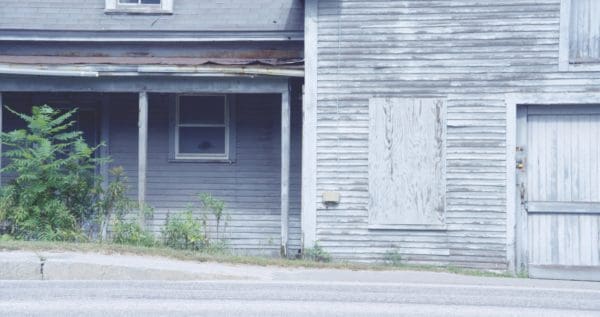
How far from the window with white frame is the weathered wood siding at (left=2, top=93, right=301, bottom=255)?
0.18 metres

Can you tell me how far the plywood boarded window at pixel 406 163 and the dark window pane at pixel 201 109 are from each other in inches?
130

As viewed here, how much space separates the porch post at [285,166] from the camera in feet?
42.2

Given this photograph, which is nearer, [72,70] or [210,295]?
[210,295]

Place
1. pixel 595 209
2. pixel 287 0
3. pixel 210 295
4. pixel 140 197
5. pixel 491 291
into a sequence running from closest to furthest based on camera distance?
pixel 210 295
pixel 491 291
pixel 595 209
pixel 140 197
pixel 287 0

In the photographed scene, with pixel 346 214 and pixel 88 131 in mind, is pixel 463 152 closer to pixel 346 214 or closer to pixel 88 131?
pixel 346 214

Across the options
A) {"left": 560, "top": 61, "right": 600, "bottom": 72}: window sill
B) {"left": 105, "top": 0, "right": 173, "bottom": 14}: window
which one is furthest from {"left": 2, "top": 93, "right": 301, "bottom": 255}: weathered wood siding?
{"left": 560, "top": 61, "right": 600, "bottom": 72}: window sill

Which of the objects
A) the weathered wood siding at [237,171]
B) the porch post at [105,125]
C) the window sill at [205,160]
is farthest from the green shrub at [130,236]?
the porch post at [105,125]

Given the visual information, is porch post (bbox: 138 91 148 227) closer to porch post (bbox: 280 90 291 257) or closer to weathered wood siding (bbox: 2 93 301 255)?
weathered wood siding (bbox: 2 93 301 255)

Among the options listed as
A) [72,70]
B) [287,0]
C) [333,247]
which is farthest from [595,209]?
[72,70]

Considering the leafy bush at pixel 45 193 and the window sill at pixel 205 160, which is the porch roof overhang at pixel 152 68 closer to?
the leafy bush at pixel 45 193

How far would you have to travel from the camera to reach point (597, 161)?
12.1m

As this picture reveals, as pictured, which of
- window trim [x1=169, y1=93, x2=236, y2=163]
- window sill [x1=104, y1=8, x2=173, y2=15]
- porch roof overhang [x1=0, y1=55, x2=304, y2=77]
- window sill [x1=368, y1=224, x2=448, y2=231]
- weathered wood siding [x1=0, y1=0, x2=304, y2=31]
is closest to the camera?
window sill [x1=368, y1=224, x2=448, y2=231]

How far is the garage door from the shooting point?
12055 mm

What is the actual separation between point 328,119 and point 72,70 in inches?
160
